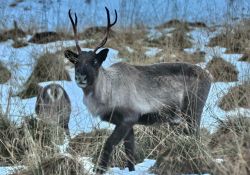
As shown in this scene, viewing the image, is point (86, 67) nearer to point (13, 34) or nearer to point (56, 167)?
point (56, 167)

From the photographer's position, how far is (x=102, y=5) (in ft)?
54.6

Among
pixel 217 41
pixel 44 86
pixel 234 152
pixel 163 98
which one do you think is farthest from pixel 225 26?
pixel 234 152

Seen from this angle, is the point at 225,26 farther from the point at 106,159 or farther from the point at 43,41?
the point at 106,159

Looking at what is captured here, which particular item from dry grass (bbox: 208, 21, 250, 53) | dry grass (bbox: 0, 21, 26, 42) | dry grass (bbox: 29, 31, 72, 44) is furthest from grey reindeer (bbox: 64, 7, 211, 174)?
dry grass (bbox: 0, 21, 26, 42)

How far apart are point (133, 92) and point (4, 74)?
13.0ft

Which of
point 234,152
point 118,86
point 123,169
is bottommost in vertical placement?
point 123,169

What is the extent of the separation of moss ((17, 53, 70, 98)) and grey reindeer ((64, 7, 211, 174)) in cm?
336

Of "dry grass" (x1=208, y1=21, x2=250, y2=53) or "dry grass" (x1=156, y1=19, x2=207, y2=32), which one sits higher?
"dry grass" (x1=156, y1=19, x2=207, y2=32)

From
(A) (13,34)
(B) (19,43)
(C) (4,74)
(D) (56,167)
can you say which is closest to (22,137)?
(D) (56,167)

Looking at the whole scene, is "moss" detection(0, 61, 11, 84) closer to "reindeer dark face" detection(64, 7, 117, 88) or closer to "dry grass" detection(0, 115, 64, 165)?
"dry grass" detection(0, 115, 64, 165)

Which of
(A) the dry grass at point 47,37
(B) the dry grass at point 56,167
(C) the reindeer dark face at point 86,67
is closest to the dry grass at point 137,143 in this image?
(C) the reindeer dark face at point 86,67

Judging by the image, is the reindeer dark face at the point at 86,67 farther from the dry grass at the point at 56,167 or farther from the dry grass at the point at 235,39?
the dry grass at the point at 235,39

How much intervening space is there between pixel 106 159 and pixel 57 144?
0.56 meters

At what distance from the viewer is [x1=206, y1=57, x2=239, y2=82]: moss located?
8.35 metres
